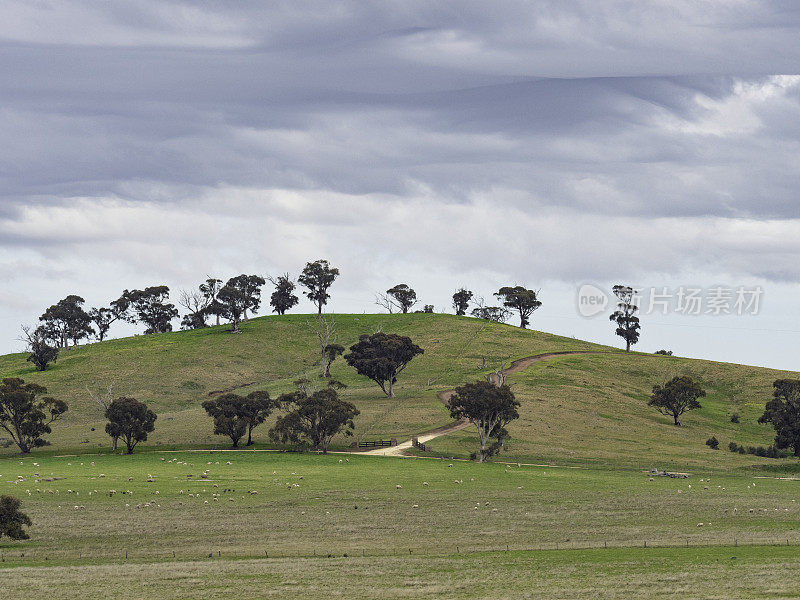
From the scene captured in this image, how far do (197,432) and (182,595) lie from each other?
80853mm

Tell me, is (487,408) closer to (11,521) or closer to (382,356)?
(382,356)

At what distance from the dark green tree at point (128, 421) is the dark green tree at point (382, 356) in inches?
1617

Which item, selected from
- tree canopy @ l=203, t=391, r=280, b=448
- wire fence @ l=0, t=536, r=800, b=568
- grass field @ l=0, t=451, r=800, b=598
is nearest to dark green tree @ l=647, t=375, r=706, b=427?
grass field @ l=0, t=451, r=800, b=598

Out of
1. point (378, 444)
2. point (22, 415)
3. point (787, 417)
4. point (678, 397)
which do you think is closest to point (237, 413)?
point (378, 444)

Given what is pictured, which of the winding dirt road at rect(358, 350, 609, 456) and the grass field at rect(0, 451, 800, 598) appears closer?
the grass field at rect(0, 451, 800, 598)

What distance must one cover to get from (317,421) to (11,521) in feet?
198

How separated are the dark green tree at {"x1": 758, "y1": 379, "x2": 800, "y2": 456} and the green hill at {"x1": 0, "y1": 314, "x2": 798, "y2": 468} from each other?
14.0 ft

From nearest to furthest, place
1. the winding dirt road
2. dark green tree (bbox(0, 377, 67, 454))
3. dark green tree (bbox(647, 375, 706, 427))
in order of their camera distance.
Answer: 1. the winding dirt road
2. dark green tree (bbox(0, 377, 67, 454))
3. dark green tree (bbox(647, 375, 706, 427))

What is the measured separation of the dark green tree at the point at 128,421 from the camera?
108 m

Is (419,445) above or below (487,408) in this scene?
below

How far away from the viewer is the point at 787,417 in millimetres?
109625

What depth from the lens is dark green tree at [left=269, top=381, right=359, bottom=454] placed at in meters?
107

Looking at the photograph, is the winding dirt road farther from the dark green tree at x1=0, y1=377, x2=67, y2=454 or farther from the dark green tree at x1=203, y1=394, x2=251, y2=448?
the dark green tree at x1=0, y1=377, x2=67, y2=454

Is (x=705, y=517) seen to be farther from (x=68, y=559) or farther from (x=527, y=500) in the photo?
(x=68, y=559)
